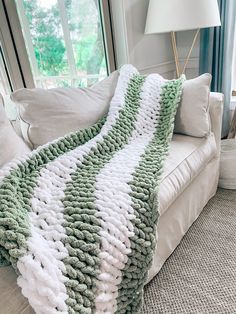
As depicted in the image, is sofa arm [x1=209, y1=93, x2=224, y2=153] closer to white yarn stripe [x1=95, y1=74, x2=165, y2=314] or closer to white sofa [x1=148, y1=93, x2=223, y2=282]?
white sofa [x1=148, y1=93, x2=223, y2=282]

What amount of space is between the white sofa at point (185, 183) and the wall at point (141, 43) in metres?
0.94

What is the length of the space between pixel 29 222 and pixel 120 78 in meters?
1.02

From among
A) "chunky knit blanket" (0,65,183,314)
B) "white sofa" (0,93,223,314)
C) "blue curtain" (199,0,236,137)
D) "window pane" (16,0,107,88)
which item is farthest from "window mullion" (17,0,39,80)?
"blue curtain" (199,0,236,137)

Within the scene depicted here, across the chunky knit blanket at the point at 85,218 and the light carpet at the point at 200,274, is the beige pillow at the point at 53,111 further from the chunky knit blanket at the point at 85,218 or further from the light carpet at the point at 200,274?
the light carpet at the point at 200,274

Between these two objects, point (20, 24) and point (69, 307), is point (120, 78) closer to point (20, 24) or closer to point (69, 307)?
point (20, 24)

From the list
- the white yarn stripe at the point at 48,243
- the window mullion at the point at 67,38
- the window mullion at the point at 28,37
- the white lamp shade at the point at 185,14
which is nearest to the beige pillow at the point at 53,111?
the white yarn stripe at the point at 48,243

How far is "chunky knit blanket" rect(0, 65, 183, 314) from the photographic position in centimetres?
56

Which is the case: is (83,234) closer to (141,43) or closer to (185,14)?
(185,14)

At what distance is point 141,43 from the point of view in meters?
2.03

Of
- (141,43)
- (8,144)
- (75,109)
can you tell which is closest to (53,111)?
(75,109)

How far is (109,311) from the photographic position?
67 cm

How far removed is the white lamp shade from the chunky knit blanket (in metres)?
0.82

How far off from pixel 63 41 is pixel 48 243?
161cm

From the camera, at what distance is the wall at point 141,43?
6.15 feet
